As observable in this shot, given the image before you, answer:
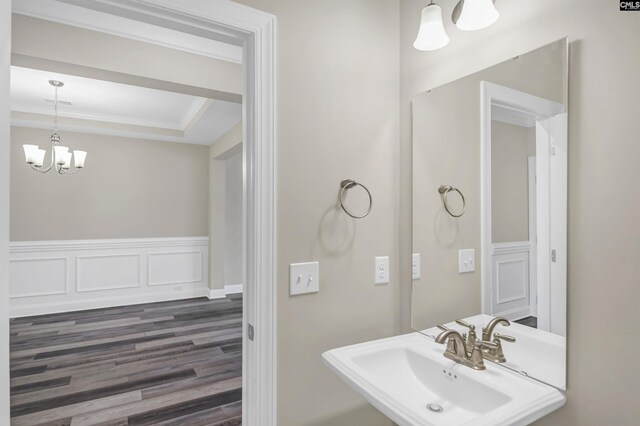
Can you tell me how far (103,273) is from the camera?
4.79 meters

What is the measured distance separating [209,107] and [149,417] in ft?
9.20

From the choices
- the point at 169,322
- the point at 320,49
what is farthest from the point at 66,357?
the point at 320,49

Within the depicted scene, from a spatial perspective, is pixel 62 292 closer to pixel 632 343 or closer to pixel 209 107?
pixel 209 107

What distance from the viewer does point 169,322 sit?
165 inches

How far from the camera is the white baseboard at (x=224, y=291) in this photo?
5.37 m

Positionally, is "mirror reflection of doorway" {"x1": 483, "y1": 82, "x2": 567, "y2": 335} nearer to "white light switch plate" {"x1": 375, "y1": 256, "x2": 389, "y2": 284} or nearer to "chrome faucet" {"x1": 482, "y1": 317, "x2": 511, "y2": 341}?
"chrome faucet" {"x1": 482, "y1": 317, "x2": 511, "y2": 341}

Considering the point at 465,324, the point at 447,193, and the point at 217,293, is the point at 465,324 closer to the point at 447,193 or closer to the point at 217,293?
the point at 447,193

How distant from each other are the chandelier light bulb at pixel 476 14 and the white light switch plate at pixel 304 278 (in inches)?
38.1

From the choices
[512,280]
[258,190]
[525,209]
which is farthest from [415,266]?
[258,190]

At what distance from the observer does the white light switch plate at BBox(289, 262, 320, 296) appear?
1275 millimetres

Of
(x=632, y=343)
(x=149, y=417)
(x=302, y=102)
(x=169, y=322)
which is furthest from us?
(x=169, y=322)

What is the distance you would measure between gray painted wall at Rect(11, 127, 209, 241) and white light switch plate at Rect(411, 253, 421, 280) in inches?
183

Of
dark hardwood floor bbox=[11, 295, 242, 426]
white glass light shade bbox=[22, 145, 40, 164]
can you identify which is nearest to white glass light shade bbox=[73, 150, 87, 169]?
white glass light shade bbox=[22, 145, 40, 164]

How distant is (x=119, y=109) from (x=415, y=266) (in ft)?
14.0
